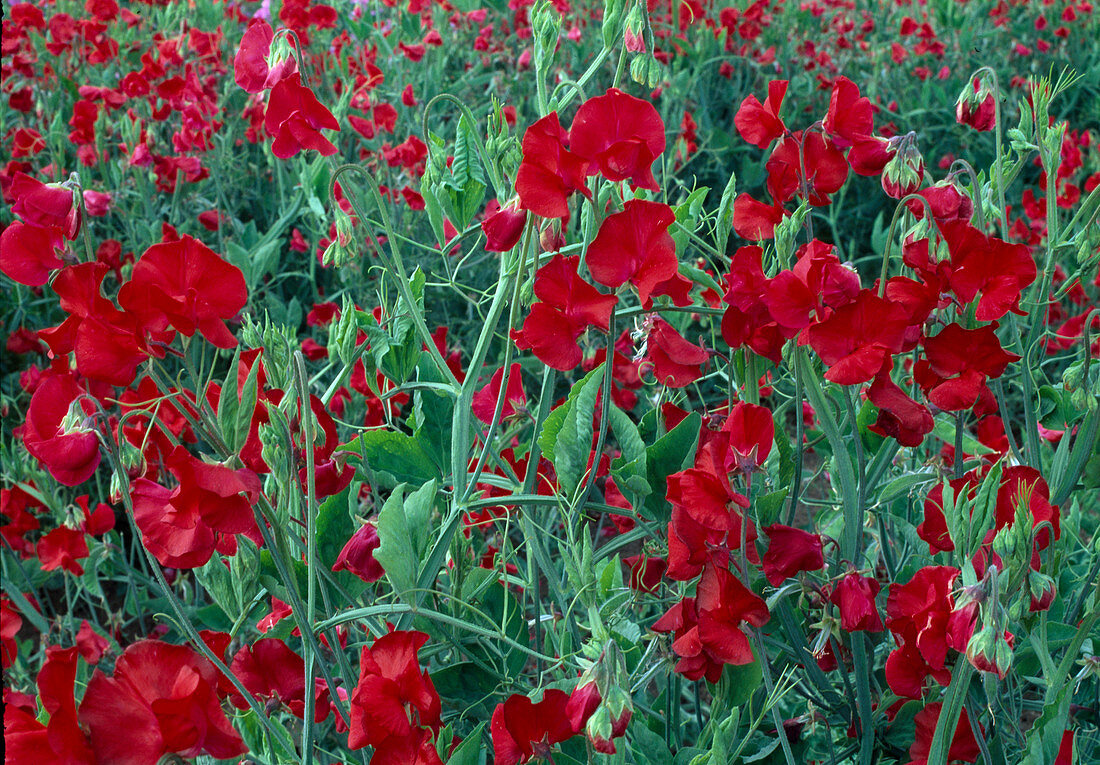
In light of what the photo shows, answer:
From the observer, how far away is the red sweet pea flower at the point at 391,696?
69cm

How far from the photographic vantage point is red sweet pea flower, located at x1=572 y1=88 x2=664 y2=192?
0.72 m

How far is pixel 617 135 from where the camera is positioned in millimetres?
736

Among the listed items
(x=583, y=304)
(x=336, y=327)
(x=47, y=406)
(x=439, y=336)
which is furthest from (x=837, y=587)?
(x=439, y=336)

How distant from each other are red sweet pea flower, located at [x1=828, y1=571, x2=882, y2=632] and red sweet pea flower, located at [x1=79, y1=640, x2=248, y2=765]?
18.2 inches

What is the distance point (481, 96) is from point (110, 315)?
3.22 metres

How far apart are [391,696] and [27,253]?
1.35ft

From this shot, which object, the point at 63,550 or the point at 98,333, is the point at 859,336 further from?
the point at 63,550

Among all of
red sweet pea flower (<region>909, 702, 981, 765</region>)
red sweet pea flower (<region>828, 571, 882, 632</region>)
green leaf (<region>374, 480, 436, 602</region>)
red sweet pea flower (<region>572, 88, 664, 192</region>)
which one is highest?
red sweet pea flower (<region>572, 88, 664, 192</region>)

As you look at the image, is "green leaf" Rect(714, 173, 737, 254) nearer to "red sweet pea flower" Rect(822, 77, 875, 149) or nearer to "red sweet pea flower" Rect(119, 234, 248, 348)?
"red sweet pea flower" Rect(822, 77, 875, 149)

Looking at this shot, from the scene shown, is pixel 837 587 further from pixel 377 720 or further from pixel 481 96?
pixel 481 96

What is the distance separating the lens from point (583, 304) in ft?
2.48

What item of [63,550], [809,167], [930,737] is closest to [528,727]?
[930,737]

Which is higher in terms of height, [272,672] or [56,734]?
[56,734]

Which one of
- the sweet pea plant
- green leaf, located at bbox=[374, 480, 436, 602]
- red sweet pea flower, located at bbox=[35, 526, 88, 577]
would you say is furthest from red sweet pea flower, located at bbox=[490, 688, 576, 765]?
red sweet pea flower, located at bbox=[35, 526, 88, 577]
